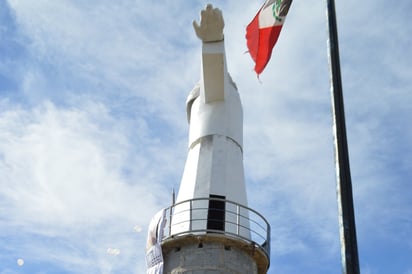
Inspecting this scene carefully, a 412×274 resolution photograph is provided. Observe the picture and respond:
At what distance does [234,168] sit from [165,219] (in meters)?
3.51

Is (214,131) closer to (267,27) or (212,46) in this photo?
(212,46)

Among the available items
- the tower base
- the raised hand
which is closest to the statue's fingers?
the raised hand

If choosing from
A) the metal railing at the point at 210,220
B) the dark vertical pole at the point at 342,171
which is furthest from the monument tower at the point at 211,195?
the dark vertical pole at the point at 342,171

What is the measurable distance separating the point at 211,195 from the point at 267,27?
8995 mm

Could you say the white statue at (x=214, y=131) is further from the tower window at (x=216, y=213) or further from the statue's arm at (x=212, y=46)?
the tower window at (x=216, y=213)

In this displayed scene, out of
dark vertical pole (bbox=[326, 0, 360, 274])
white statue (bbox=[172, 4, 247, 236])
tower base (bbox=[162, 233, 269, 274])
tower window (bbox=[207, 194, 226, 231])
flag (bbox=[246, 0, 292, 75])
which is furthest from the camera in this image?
white statue (bbox=[172, 4, 247, 236])

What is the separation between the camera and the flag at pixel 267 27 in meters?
12.6

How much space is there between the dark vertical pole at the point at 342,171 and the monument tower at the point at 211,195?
34.3 ft

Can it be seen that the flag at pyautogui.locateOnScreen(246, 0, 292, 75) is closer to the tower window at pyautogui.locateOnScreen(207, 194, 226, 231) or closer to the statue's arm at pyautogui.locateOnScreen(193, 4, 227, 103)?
the tower window at pyautogui.locateOnScreen(207, 194, 226, 231)

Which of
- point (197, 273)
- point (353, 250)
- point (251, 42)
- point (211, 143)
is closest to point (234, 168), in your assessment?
point (211, 143)

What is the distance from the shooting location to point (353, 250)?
8.17 metres

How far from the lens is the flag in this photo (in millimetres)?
12578

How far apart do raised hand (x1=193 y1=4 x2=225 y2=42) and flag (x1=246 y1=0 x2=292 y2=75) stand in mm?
8549

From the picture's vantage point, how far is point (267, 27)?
1310cm
